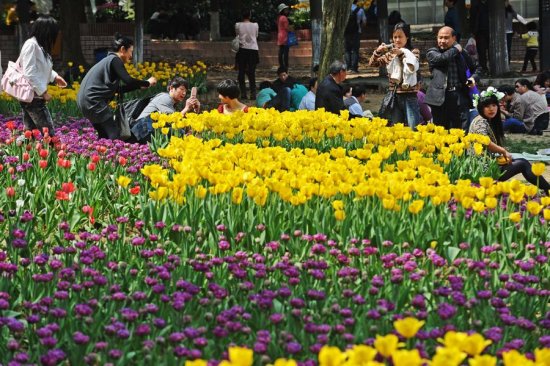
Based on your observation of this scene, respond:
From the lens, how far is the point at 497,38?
875 inches

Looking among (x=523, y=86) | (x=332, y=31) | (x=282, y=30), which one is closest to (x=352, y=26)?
(x=282, y=30)

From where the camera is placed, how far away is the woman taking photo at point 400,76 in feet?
38.9

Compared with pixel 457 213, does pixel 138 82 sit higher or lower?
higher

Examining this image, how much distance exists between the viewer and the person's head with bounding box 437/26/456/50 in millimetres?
11703

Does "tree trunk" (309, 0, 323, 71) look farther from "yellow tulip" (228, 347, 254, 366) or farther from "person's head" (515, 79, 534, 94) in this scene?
"yellow tulip" (228, 347, 254, 366)

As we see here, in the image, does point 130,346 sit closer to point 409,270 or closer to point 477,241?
point 409,270

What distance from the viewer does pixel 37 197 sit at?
735cm

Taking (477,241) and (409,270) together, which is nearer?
(409,270)

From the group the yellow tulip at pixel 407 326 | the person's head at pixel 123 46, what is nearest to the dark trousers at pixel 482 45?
the person's head at pixel 123 46

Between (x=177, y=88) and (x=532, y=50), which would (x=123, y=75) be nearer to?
(x=177, y=88)

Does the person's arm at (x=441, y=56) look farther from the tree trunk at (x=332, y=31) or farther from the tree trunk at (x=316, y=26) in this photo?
the tree trunk at (x=316, y=26)

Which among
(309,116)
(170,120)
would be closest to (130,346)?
(170,120)

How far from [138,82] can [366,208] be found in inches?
185

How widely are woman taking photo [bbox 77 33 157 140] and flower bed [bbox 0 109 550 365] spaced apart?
5.60 ft
